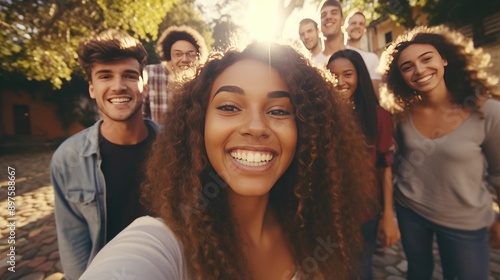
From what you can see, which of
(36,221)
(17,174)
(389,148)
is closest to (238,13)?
(17,174)

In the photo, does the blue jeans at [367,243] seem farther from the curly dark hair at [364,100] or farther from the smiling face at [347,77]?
the smiling face at [347,77]

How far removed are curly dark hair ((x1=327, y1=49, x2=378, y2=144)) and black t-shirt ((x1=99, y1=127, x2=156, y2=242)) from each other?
1844 millimetres

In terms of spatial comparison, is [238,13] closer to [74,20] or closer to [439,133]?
[74,20]

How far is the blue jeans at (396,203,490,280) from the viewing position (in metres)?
1.98

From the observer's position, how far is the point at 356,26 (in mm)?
4422

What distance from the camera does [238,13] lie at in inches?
834

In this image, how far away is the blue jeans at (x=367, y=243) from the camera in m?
2.38

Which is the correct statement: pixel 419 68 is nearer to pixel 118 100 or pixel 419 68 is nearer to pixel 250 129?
pixel 250 129

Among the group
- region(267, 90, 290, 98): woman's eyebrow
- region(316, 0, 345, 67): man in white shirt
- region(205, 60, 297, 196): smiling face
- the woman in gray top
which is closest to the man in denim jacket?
region(205, 60, 297, 196): smiling face

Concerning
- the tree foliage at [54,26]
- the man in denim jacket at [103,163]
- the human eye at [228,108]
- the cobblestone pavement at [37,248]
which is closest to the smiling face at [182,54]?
the man in denim jacket at [103,163]

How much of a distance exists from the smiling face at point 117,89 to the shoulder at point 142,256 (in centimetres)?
120

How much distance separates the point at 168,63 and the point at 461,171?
364 centimetres

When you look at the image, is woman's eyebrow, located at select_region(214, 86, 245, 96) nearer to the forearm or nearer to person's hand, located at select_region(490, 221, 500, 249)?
the forearm

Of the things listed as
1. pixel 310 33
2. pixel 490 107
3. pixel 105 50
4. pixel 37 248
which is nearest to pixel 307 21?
pixel 310 33
